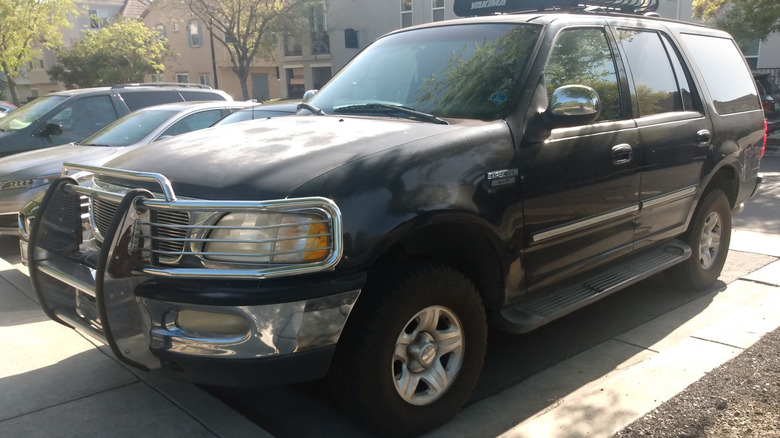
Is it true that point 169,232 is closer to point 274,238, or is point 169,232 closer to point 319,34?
point 274,238

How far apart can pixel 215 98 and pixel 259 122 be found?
22.6 feet

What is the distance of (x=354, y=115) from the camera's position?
12.9 feet

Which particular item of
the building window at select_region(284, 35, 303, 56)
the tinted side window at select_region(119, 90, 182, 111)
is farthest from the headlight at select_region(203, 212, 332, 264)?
the building window at select_region(284, 35, 303, 56)

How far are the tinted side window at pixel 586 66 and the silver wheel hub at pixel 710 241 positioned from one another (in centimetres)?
166

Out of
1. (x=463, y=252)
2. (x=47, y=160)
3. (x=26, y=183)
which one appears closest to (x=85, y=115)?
(x=47, y=160)

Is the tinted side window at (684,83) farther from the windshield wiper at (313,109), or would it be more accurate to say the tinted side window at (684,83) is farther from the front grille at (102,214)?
the front grille at (102,214)

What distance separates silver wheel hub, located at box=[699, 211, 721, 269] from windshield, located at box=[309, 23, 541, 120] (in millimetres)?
2461

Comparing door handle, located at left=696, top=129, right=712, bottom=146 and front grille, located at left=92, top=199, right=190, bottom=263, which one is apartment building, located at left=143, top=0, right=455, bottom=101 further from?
front grille, located at left=92, top=199, right=190, bottom=263

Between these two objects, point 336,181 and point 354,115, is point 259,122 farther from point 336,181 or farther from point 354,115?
point 336,181

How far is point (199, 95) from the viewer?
10.2m

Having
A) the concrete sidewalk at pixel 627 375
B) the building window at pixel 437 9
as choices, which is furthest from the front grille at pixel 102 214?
the building window at pixel 437 9

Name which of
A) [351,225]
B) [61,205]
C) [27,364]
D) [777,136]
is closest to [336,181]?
[351,225]

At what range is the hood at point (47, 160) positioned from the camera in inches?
261

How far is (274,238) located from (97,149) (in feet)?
17.4
